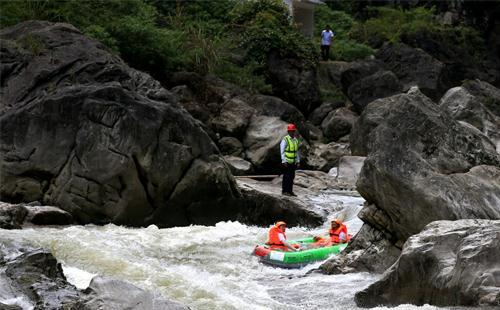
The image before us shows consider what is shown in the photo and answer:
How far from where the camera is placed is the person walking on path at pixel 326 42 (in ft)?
105

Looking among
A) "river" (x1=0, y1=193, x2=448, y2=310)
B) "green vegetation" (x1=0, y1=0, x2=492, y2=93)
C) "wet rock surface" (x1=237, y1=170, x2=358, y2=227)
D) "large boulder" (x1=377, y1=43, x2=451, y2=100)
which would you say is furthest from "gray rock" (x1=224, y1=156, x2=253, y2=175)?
"large boulder" (x1=377, y1=43, x2=451, y2=100)

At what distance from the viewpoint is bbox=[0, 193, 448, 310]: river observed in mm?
9258

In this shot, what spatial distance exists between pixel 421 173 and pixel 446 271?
106 inches

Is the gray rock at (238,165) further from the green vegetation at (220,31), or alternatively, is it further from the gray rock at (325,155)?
the green vegetation at (220,31)

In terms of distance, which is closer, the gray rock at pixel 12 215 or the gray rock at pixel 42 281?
the gray rock at pixel 42 281

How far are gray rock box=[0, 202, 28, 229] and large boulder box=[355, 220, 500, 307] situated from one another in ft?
18.3

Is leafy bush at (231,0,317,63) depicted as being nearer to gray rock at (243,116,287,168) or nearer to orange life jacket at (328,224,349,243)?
gray rock at (243,116,287,168)

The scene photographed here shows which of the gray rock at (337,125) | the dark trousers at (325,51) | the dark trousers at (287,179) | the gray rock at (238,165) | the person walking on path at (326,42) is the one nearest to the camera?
the dark trousers at (287,179)

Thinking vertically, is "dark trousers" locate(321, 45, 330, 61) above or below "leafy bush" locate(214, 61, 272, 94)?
above

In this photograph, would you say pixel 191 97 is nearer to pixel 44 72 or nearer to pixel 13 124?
pixel 44 72

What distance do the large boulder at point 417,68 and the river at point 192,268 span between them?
1673cm

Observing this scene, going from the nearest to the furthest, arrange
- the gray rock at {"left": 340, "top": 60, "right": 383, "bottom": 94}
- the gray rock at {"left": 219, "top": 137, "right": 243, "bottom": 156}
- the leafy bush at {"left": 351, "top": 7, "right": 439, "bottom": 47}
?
the gray rock at {"left": 219, "top": 137, "right": 243, "bottom": 156}, the gray rock at {"left": 340, "top": 60, "right": 383, "bottom": 94}, the leafy bush at {"left": 351, "top": 7, "right": 439, "bottom": 47}

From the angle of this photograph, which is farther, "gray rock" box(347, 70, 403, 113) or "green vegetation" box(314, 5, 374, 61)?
"green vegetation" box(314, 5, 374, 61)

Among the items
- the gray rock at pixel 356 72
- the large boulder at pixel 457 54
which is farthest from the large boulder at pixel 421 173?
the large boulder at pixel 457 54
